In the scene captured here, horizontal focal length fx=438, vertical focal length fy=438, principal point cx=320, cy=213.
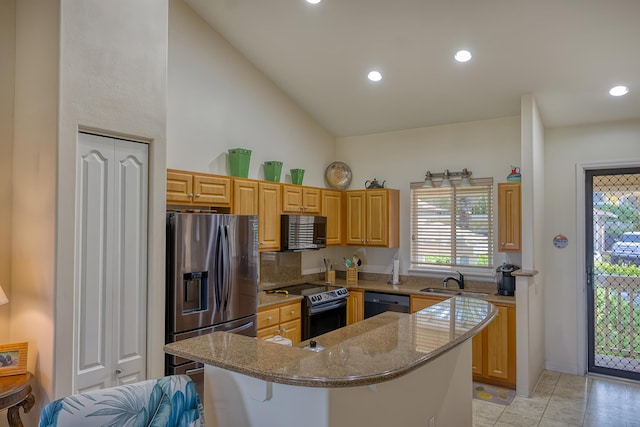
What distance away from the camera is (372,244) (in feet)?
17.6

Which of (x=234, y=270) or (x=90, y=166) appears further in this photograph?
(x=234, y=270)

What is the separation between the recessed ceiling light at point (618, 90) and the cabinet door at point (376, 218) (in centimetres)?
243

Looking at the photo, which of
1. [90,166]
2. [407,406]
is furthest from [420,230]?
[90,166]

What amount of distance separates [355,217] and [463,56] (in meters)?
2.31

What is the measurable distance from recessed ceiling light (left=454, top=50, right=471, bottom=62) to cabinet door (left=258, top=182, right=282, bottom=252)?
2.12 m

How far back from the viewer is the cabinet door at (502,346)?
4.21 metres

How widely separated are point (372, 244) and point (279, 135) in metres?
1.73

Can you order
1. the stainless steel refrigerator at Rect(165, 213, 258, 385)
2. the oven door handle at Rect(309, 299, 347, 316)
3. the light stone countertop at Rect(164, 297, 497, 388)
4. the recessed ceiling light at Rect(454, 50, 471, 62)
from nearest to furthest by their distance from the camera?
1. the light stone countertop at Rect(164, 297, 497, 388)
2. the stainless steel refrigerator at Rect(165, 213, 258, 385)
3. the recessed ceiling light at Rect(454, 50, 471, 62)
4. the oven door handle at Rect(309, 299, 347, 316)

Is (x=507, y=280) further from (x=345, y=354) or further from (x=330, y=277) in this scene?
(x=345, y=354)

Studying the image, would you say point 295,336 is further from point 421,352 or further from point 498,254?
point 421,352

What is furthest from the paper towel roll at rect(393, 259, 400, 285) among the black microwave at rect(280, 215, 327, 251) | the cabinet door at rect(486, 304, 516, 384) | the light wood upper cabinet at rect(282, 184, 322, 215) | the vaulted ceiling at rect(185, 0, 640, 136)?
the vaulted ceiling at rect(185, 0, 640, 136)

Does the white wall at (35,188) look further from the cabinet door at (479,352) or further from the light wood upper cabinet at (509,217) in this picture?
the light wood upper cabinet at (509,217)

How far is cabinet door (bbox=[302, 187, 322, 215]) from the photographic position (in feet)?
16.3

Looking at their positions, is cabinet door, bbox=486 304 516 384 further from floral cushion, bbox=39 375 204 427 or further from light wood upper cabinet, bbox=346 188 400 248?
floral cushion, bbox=39 375 204 427
